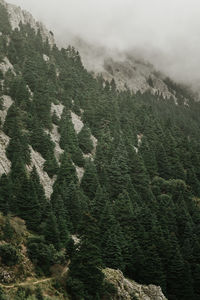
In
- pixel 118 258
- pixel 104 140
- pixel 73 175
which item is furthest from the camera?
pixel 104 140

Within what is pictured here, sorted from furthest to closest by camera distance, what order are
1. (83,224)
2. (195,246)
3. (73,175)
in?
(73,175)
(195,246)
(83,224)

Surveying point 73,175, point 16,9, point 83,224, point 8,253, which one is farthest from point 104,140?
point 16,9

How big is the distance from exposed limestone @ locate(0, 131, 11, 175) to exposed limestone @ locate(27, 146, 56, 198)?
6128 millimetres

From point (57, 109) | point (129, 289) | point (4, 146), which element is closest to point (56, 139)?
point (57, 109)

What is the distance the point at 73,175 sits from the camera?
79875 mm

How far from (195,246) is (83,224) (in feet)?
108

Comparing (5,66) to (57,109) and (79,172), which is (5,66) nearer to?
(57,109)

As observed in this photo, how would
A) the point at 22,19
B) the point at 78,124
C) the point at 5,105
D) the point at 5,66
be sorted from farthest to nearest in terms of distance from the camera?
the point at 22,19, the point at 5,66, the point at 78,124, the point at 5,105

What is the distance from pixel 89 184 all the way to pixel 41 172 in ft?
37.3

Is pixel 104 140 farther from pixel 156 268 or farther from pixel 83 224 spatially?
pixel 83 224

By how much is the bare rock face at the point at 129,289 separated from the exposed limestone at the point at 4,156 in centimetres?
2778

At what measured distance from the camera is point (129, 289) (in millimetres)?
50938

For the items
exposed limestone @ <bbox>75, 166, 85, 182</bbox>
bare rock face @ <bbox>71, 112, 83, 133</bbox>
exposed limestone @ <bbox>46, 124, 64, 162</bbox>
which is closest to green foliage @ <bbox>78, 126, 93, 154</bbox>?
exposed limestone @ <bbox>46, 124, 64, 162</bbox>

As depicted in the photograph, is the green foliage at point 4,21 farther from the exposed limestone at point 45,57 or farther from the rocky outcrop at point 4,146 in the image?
the rocky outcrop at point 4,146
